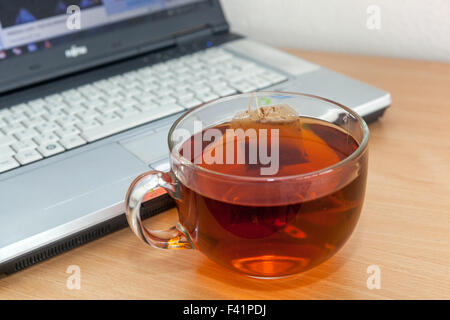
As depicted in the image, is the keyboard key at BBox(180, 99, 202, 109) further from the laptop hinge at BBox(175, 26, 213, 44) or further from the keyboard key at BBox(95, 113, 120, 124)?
the laptop hinge at BBox(175, 26, 213, 44)

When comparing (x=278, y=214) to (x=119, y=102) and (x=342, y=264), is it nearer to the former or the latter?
(x=342, y=264)

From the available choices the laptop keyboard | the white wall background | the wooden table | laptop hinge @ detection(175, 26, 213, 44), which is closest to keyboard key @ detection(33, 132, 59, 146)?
the laptop keyboard

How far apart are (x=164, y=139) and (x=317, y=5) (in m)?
0.47

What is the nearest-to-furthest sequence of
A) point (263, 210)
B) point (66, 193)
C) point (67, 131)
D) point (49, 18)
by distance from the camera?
1. point (263, 210)
2. point (66, 193)
3. point (67, 131)
4. point (49, 18)

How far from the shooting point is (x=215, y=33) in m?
0.82

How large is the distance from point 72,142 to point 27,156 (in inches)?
1.9

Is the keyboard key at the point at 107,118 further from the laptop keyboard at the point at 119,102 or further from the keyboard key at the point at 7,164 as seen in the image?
the keyboard key at the point at 7,164

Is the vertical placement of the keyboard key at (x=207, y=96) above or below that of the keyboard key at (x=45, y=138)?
above

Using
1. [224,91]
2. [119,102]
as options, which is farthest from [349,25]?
[119,102]

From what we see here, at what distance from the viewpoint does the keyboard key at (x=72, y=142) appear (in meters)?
0.55

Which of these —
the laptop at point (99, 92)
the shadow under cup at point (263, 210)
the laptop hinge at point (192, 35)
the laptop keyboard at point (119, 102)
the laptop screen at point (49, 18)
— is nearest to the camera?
the shadow under cup at point (263, 210)

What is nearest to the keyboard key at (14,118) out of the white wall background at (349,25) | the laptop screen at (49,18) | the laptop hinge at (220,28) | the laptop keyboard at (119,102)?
the laptop keyboard at (119,102)

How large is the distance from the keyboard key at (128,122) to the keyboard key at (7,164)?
8 centimetres

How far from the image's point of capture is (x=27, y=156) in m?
0.53
